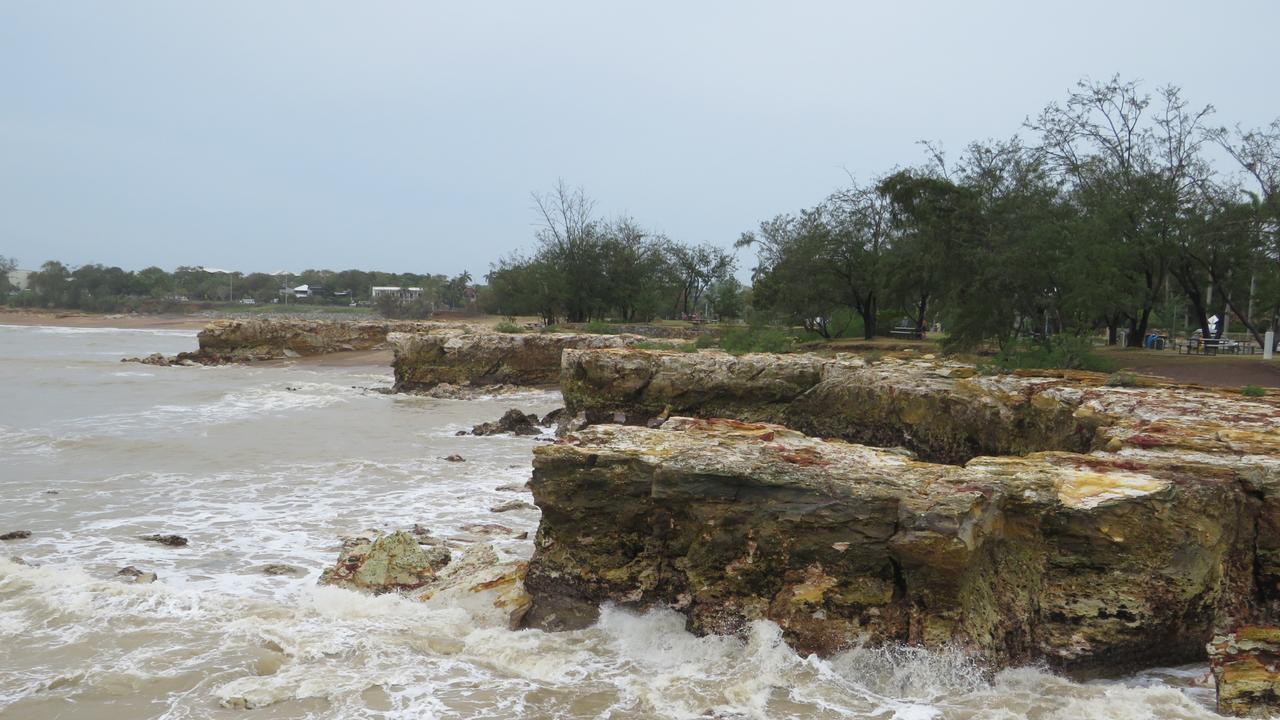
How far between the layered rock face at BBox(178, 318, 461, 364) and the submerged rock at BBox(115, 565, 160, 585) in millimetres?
30799

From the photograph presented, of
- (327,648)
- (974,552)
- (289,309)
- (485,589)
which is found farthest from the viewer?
(289,309)

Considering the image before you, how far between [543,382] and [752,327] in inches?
327

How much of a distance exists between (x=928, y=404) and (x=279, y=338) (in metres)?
37.9

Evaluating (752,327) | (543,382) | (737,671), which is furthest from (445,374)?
(737,671)

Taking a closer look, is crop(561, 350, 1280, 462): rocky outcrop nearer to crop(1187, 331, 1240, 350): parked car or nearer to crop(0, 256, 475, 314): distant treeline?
crop(1187, 331, 1240, 350): parked car

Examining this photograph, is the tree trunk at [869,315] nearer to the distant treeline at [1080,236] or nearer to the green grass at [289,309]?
the distant treeline at [1080,236]

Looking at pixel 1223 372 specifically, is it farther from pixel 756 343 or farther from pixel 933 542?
pixel 933 542

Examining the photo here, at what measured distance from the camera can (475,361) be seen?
27312 mm

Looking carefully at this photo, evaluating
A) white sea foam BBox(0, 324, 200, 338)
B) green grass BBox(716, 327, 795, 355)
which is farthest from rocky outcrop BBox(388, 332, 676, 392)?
white sea foam BBox(0, 324, 200, 338)

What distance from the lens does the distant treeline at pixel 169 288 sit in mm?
87188

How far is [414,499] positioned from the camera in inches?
434

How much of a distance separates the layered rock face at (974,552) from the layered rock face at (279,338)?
3305 centimetres

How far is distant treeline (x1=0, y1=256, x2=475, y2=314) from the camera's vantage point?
8719cm

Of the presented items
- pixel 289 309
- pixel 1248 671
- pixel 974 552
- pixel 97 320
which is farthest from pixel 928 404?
pixel 289 309
